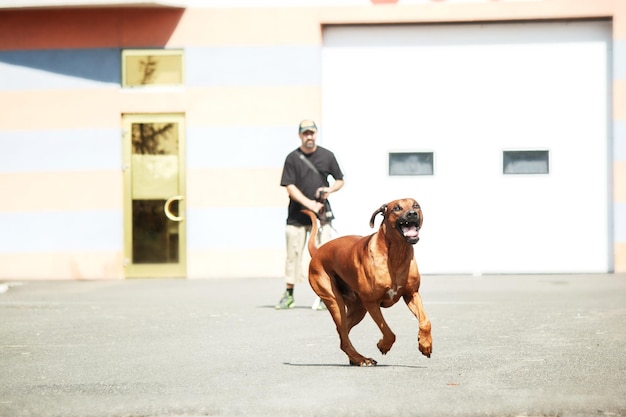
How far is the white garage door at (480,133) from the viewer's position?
781 inches

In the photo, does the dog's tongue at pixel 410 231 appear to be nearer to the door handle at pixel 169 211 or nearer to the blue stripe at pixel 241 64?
the blue stripe at pixel 241 64

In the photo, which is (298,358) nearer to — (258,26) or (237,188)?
(237,188)

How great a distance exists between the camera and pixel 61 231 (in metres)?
20.3

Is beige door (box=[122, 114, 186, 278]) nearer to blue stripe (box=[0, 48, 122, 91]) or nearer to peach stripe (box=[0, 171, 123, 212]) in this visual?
peach stripe (box=[0, 171, 123, 212])

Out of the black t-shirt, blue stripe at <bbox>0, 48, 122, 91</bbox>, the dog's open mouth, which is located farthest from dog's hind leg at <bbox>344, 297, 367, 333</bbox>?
blue stripe at <bbox>0, 48, 122, 91</bbox>

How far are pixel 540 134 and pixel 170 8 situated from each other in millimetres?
5762

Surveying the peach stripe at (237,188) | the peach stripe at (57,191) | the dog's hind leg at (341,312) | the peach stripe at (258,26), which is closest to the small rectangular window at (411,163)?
the peach stripe at (237,188)

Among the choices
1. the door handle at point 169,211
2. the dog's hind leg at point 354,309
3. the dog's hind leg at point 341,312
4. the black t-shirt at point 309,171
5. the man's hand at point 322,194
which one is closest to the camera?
the dog's hind leg at point 341,312

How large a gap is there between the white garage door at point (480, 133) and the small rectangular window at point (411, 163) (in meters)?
0.03

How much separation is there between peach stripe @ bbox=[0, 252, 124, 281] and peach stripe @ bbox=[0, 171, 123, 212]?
0.71m

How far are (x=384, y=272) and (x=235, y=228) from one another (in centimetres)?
1125

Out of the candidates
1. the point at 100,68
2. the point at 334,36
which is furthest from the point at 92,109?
the point at 334,36

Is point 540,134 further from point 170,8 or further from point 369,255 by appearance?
point 369,255

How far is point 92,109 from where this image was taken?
66.0 feet
